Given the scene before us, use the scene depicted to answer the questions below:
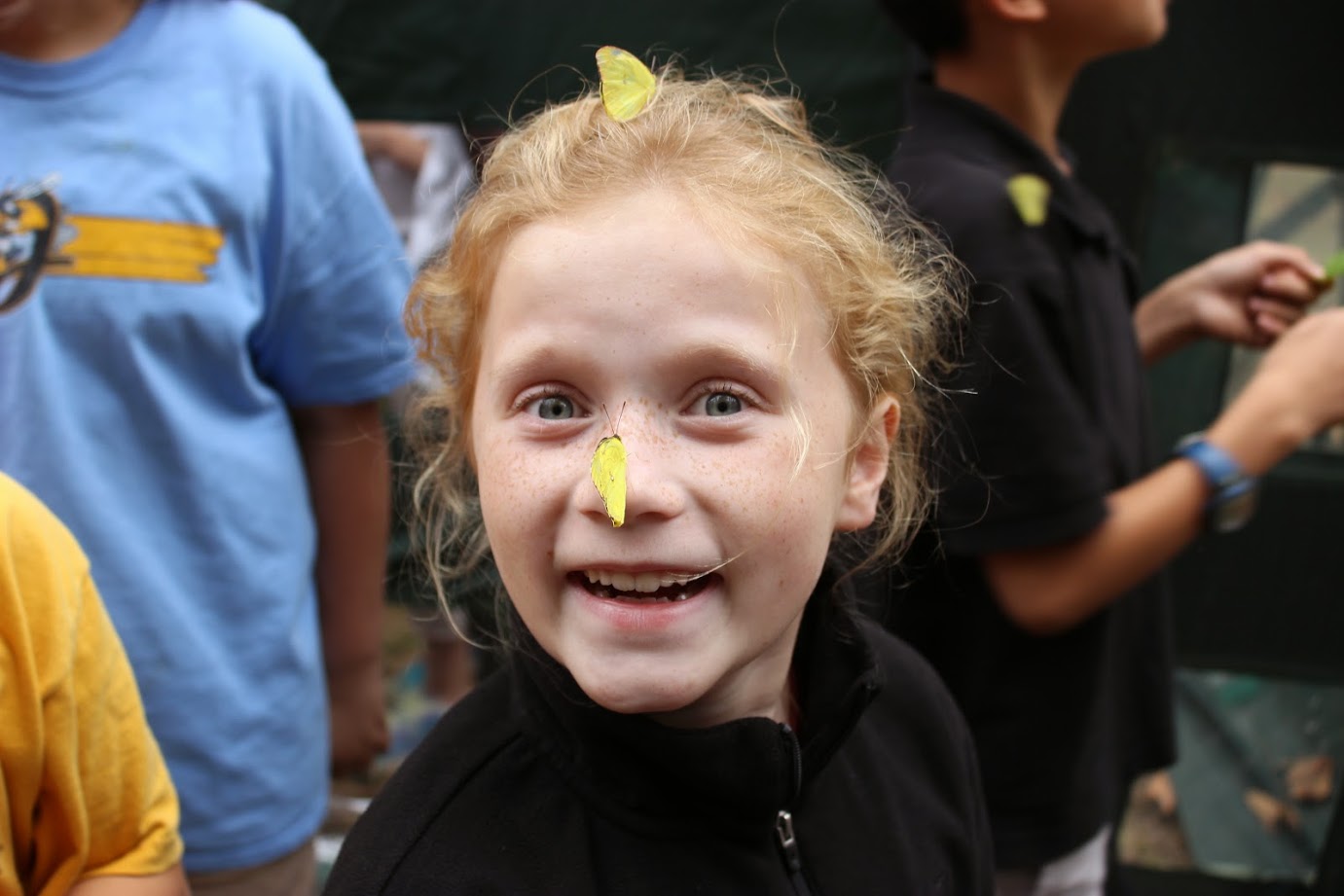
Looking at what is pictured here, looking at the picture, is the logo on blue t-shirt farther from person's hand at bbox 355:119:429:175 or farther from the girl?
person's hand at bbox 355:119:429:175

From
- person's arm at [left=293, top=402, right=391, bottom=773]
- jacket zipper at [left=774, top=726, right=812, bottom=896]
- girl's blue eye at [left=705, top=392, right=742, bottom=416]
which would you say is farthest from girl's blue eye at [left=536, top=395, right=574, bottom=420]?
person's arm at [left=293, top=402, right=391, bottom=773]

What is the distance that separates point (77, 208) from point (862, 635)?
40.7 inches

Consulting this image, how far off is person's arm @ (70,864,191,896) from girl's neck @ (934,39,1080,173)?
4.94ft

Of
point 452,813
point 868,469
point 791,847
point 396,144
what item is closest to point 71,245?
point 452,813

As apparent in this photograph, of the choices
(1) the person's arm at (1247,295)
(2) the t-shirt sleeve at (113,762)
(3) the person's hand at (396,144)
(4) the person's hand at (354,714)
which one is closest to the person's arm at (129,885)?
(2) the t-shirt sleeve at (113,762)

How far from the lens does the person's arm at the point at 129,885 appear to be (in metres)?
1.20

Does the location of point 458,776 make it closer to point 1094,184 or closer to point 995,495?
point 995,495

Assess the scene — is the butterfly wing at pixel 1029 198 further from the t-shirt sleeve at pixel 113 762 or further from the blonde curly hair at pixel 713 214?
the t-shirt sleeve at pixel 113 762

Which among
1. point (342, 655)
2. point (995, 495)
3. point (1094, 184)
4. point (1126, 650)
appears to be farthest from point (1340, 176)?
point (342, 655)

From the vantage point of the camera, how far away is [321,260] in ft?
5.75

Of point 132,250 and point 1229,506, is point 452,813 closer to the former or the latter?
point 132,250

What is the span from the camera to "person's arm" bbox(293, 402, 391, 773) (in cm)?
188

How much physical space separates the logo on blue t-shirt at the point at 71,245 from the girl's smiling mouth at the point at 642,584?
0.81 meters

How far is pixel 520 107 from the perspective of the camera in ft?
10.3
